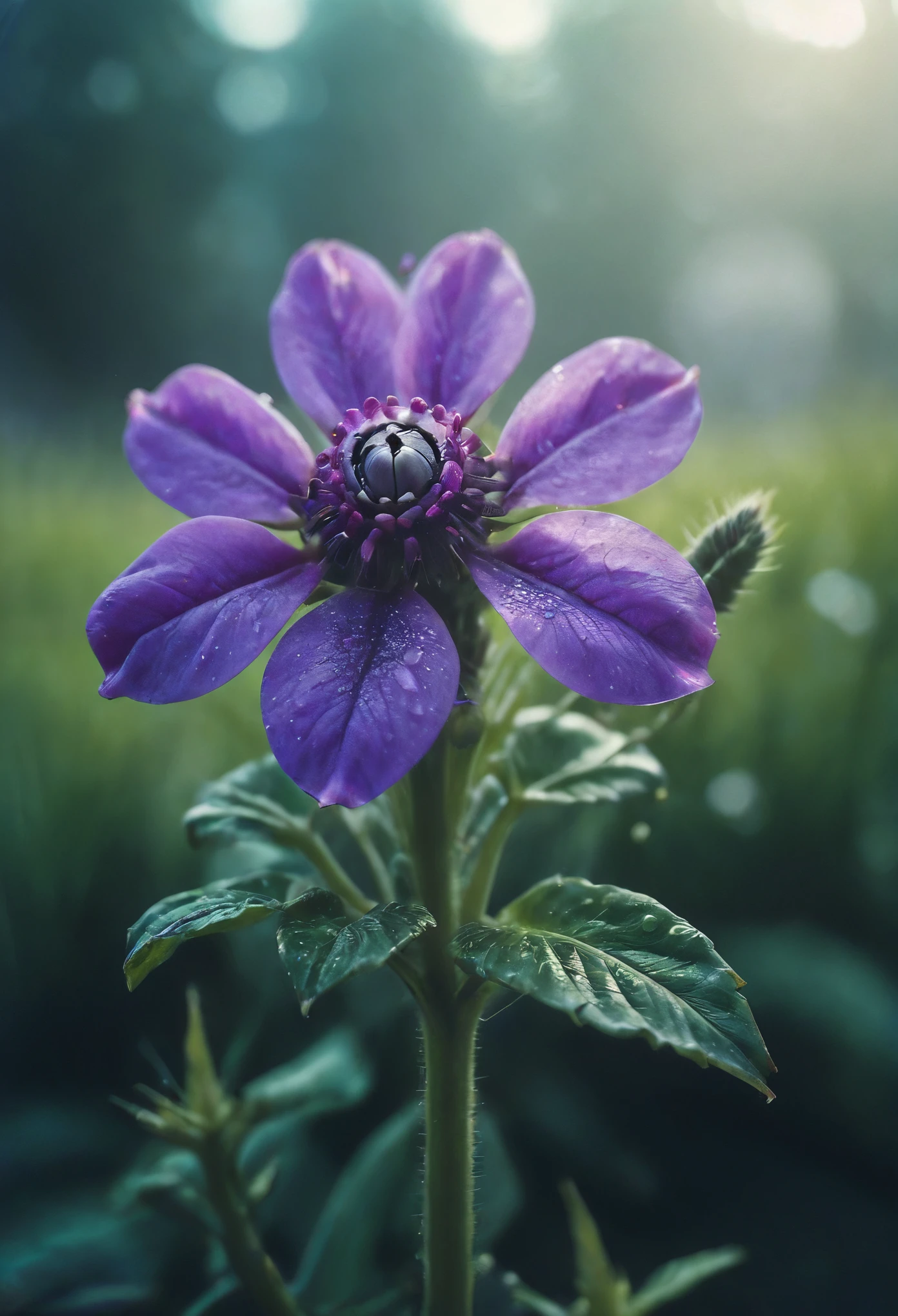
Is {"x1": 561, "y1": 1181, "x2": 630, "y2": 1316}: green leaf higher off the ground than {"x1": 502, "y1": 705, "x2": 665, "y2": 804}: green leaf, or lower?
lower

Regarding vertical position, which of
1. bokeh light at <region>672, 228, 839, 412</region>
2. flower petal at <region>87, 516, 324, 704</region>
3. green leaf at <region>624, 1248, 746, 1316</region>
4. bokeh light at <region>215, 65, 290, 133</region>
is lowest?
green leaf at <region>624, 1248, 746, 1316</region>

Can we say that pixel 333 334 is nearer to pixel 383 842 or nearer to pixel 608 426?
pixel 608 426

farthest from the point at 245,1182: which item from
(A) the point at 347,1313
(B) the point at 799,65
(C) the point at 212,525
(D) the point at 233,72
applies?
(D) the point at 233,72

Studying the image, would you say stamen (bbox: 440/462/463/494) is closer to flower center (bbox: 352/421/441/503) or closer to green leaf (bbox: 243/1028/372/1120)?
flower center (bbox: 352/421/441/503)

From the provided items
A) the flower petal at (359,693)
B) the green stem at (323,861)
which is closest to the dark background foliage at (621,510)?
the green stem at (323,861)

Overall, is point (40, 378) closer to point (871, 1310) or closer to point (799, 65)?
point (799, 65)

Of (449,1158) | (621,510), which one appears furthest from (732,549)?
(621,510)

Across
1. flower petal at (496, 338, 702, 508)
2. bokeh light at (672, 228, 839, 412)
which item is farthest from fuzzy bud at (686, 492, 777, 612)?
bokeh light at (672, 228, 839, 412)
